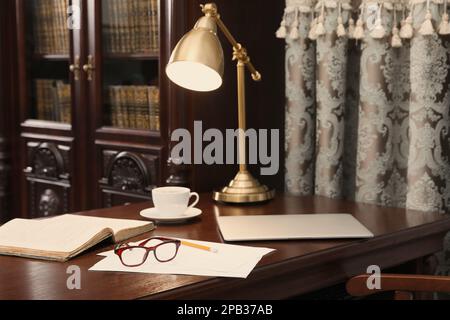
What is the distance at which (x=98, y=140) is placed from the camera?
2617mm

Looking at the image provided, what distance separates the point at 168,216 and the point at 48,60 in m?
1.39

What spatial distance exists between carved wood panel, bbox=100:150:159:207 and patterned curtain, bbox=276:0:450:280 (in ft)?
1.57

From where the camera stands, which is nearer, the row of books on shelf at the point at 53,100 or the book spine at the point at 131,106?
the book spine at the point at 131,106

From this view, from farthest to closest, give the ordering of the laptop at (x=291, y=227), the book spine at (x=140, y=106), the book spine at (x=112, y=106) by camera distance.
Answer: the book spine at (x=112, y=106)
the book spine at (x=140, y=106)
the laptop at (x=291, y=227)

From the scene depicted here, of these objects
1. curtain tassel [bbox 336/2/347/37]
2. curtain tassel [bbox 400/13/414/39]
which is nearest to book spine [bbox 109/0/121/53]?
curtain tassel [bbox 336/2/347/37]

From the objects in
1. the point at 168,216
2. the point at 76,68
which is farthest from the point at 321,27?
the point at 76,68

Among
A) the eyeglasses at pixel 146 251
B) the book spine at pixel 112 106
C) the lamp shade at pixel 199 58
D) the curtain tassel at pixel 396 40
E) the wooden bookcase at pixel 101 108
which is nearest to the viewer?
the eyeglasses at pixel 146 251

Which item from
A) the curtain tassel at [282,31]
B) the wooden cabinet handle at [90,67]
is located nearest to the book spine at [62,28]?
the wooden cabinet handle at [90,67]

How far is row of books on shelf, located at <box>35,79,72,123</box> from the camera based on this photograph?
9.36 feet

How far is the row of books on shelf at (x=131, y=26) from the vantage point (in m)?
2.43

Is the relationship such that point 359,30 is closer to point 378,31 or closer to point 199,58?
point 378,31

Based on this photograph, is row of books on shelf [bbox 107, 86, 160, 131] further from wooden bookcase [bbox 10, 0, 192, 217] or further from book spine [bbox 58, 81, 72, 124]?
book spine [bbox 58, 81, 72, 124]

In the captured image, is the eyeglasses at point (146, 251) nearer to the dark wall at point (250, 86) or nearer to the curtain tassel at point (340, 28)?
the dark wall at point (250, 86)

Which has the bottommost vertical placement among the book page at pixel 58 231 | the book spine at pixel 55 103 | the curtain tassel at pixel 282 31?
the book page at pixel 58 231
